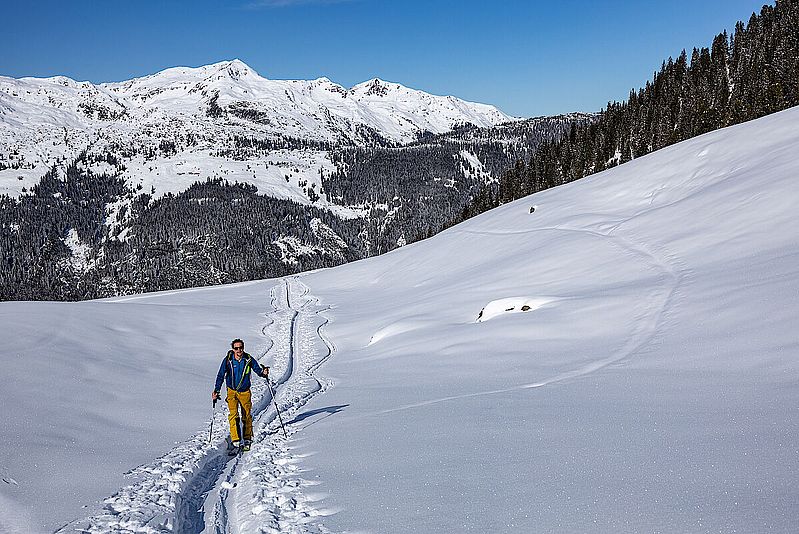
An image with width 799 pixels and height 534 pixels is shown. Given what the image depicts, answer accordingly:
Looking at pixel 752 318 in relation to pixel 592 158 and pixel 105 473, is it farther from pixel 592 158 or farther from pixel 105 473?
pixel 592 158

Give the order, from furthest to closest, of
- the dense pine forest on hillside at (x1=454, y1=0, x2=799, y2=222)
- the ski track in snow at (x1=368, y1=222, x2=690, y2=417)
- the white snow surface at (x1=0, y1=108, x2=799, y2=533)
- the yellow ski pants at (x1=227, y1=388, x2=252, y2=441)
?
1. the dense pine forest on hillside at (x1=454, y1=0, x2=799, y2=222)
2. the ski track in snow at (x1=368, y1=222, x2=690, y2=417)
3. the yellow ski pants at (x1=227, y1=388, x2=252, y2=441)
4. the white snow surface at (x1=0, y1=108, x2=799, y2=533)

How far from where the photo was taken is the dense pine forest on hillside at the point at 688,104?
200ft

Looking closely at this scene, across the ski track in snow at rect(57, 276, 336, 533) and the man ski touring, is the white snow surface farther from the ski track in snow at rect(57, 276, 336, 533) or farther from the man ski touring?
the man ski touring

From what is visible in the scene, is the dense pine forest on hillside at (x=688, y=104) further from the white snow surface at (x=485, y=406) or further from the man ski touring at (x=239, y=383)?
the man ski touring at (x=239, y=383)

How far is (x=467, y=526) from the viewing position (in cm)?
557

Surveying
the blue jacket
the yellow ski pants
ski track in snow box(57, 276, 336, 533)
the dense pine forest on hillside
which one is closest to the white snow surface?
ski track in snow box(57, 276, 336, 533)

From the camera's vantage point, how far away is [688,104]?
239 feet

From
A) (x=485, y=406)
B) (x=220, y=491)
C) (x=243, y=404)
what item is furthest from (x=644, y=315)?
(x=220, y=491)

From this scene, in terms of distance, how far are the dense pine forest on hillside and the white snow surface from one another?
4527cm

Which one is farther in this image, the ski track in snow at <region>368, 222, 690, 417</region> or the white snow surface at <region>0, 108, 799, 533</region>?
the ski track in snow at <region>368, 222, 690, 417</region>

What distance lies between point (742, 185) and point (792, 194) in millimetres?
4924

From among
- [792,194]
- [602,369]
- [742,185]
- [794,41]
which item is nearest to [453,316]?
[602,369]

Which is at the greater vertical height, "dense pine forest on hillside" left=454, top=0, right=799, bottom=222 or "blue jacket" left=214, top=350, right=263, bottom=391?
"dense pine forest on hillside" left=454, top=0, right=799, bottom=222

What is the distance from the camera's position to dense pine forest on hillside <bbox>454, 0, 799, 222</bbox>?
200ft
